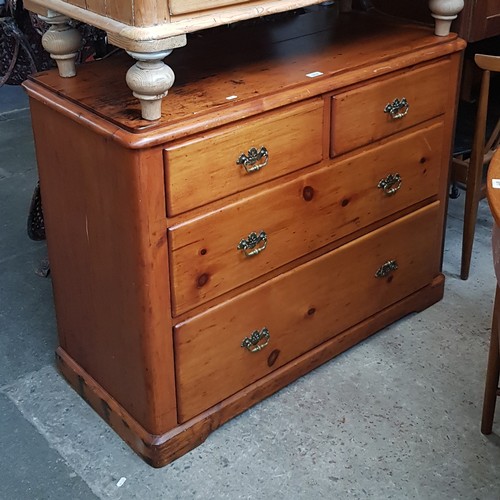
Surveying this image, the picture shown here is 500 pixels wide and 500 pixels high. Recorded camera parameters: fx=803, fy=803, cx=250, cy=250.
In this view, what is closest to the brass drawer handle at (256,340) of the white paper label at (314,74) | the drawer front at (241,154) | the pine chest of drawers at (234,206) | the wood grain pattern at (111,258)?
the pine chest of drawers at (234,206)

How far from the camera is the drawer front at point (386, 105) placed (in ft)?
7.15

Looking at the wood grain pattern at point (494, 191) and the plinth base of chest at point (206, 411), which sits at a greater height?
the wood grain pattern at point (494, 191)

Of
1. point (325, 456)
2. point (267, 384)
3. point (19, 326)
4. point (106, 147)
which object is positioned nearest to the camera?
point (106, 147)

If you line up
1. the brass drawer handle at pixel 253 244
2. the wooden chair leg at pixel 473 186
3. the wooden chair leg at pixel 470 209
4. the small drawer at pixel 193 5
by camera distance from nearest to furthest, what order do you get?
the small drawer at pixel 193 5, the brass drawer handle at pixel 253 244, the wooden chair leg at pixel 473 186, the wooden chair leg at pixel 470 209

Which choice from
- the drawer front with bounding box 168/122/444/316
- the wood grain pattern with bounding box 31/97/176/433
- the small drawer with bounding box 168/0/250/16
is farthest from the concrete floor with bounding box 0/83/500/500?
the small drawer with bounding box 168/0/250/16

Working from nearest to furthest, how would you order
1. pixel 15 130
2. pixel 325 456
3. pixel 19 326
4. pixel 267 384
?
pixel 325 456
pixel 267 384
pixel 19 326
pixel 15 130

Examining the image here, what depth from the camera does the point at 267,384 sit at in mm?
2359

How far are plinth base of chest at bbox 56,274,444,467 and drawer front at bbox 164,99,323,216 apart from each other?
0.64 meters

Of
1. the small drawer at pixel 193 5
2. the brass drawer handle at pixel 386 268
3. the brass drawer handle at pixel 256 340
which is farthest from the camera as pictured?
the brass drawer handle at pixel 386 268

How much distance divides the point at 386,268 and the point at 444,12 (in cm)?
80

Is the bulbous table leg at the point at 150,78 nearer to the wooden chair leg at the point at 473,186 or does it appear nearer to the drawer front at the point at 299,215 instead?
the drawer front at the point at 299,215

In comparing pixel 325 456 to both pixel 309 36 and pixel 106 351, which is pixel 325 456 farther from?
pixel 309 36

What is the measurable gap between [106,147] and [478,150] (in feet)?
4.77

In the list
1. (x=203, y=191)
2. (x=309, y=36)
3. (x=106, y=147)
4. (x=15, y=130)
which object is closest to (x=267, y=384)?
(x=203, y=191)
